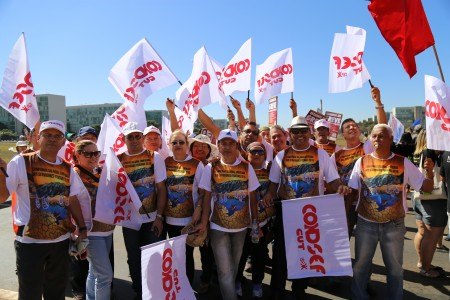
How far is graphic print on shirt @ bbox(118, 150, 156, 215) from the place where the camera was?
404 centimetres

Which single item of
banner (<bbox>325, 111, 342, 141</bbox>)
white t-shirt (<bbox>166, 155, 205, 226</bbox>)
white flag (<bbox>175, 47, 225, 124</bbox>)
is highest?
white flag (<bbox>175, 47, 225, 124</bbox>)

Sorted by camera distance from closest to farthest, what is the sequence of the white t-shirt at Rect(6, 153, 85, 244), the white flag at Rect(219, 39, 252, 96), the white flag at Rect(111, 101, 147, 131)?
the white t-shirt at Rect(6, 153, 85, 244) < the white flag at Rect(111, 101, 147, 131) < the white flag at Rect(219, 39, 252, 96)

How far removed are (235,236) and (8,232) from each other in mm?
6195

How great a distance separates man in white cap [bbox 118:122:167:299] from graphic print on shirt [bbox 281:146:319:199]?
1.48 m

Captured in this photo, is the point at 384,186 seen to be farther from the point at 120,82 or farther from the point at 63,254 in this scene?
the point at 120,82

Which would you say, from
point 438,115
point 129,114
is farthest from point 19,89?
point 438,115

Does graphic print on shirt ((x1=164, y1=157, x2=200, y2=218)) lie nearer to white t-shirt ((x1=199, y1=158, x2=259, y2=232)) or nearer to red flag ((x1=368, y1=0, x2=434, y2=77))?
white t-shirt ((x1=199, y1=158, x2=259, y2=232))

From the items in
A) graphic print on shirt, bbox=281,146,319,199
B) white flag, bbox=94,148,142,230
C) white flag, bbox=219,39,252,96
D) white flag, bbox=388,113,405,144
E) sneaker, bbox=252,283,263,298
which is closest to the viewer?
white flag, bbox=94,148,142,230

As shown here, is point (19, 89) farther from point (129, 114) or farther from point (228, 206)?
point (228, 206)

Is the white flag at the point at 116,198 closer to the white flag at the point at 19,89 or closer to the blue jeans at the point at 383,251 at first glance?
the white flag at the point at 19,89

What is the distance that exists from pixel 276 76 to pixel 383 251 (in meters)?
4.26

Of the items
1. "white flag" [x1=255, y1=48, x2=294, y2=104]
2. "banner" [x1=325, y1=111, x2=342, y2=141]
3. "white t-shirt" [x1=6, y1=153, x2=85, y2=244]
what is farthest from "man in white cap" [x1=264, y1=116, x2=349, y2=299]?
"banner" [x1=325, y1=111, x2=342, y2=141]

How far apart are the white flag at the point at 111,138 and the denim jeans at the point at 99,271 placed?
50.5 inches

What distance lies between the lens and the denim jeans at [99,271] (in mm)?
3672
